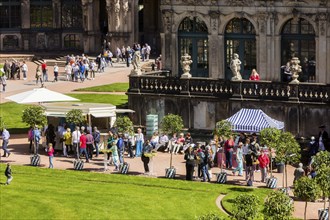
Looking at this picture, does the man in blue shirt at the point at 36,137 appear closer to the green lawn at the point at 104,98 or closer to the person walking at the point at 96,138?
the person walking at the point at 96,138

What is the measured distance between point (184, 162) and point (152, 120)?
555cm

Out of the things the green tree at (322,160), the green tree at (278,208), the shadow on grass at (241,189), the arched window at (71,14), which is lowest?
the shadow on grass at (241,189)

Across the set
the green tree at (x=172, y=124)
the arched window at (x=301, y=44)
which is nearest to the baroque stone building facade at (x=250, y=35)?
the arched window at (x=301, y=44)

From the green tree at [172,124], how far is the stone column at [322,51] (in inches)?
355

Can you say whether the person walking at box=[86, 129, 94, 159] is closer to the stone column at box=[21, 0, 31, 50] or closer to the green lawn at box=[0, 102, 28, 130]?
the green lawn at box=[0, 102, 28, 130]

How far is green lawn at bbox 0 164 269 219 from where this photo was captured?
49.7 m

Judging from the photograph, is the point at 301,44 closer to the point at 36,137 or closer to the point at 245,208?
the point at 36,137

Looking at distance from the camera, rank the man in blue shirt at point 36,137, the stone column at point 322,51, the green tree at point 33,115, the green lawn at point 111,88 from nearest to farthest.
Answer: the man in blue shirt at point 36,137, the green tree at point 33,115, the stone column at point 322,51, the green lawn at point 111,88

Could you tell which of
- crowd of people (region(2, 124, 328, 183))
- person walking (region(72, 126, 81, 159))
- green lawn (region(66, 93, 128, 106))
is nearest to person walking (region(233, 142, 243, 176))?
crowd of people (region(2, 124, 328, 183))

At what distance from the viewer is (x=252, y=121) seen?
2435 inches

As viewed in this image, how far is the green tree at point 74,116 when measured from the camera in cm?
6338

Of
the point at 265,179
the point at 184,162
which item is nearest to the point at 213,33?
the point at 184,162

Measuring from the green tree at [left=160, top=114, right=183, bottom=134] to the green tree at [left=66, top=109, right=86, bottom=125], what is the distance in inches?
179

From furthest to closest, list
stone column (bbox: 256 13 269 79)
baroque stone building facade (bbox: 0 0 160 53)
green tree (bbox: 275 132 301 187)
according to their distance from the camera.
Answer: baroque stone building facade (bbox: 0 0 160 53) → stone column (bbox: 256 13 269 79) → green tree (bbox: 275 132 301 187)
